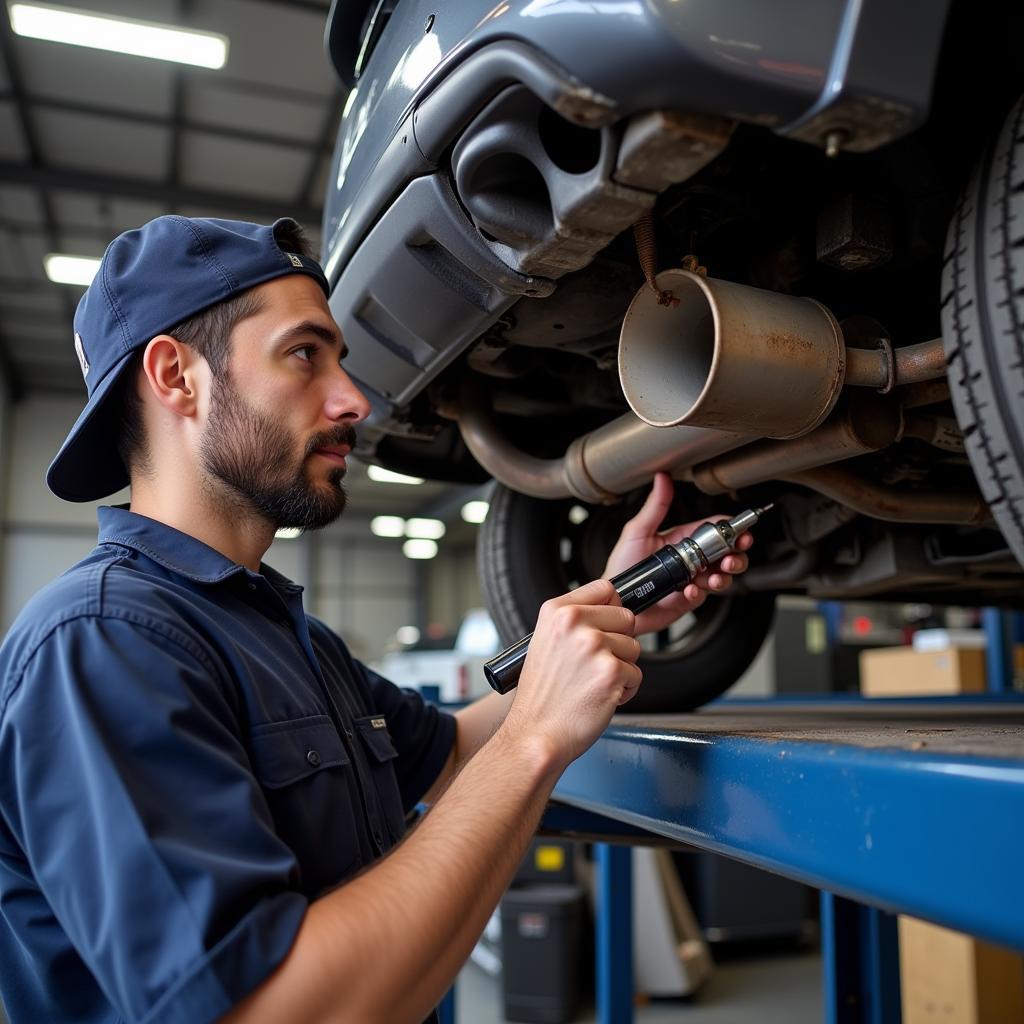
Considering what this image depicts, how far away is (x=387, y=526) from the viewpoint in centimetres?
1488

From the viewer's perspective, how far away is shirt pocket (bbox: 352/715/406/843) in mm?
980

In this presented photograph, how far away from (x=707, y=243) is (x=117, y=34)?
4466 millimetres

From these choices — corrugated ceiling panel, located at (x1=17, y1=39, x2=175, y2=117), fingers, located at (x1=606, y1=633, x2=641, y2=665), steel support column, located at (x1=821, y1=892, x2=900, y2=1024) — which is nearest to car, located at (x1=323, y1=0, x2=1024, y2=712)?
fingers, located at (x1=606, y1=633, x2=641, y2=665)

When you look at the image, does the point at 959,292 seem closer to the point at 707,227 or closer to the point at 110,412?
the point at 707,227

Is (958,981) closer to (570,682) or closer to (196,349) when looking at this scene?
(570,682)

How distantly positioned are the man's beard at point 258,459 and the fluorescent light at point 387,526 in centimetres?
1349

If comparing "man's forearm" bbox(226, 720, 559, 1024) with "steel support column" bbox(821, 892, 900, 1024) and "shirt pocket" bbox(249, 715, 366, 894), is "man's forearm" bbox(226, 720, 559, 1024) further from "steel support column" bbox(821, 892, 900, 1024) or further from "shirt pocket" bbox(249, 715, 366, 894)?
"steel support column" bbox(821, 892, 900, 1024)

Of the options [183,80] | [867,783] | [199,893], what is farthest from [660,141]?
[183,80]

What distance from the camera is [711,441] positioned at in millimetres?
1066

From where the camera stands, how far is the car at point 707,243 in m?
0.61

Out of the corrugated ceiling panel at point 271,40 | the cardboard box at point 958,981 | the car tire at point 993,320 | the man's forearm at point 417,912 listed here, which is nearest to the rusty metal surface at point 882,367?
the car tire at point 993,320

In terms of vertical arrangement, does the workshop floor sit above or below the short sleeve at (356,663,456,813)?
below

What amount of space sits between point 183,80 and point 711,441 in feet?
17.2

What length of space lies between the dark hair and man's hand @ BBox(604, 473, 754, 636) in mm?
505
